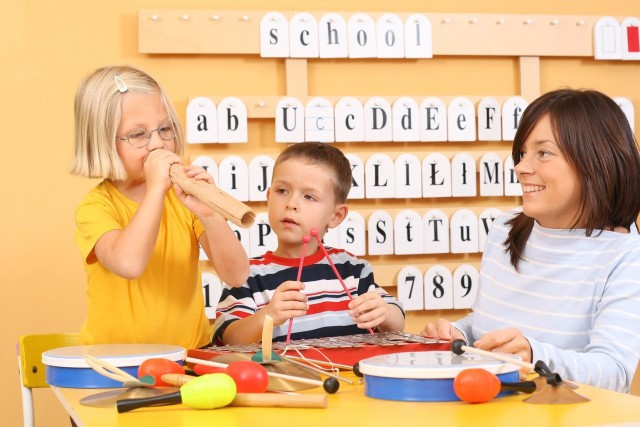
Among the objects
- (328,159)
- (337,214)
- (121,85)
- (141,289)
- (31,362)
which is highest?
(121,85)

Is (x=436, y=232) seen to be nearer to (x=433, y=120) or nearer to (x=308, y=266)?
(x=433, y=120)

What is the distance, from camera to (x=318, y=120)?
6.82 feet

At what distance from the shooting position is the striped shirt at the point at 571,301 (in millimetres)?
1073

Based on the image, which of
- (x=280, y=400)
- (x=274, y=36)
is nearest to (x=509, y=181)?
(x=274, y=36)

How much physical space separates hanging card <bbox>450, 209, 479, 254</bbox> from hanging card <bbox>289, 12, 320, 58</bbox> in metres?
0.55

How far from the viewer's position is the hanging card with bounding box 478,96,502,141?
2195 mm

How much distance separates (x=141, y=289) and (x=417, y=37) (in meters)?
1.08

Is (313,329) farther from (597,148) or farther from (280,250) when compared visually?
(597,148)

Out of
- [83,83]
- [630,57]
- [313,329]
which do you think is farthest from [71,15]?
[630,57]

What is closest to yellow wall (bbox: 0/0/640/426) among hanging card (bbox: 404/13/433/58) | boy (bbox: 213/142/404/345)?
hanging card (bbox: 404/13/433/58)

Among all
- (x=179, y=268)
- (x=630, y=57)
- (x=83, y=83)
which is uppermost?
(x=630, y=57)

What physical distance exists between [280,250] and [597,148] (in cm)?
58

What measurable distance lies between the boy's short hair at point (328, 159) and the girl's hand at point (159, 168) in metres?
0.32

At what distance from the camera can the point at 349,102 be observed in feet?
6.88
